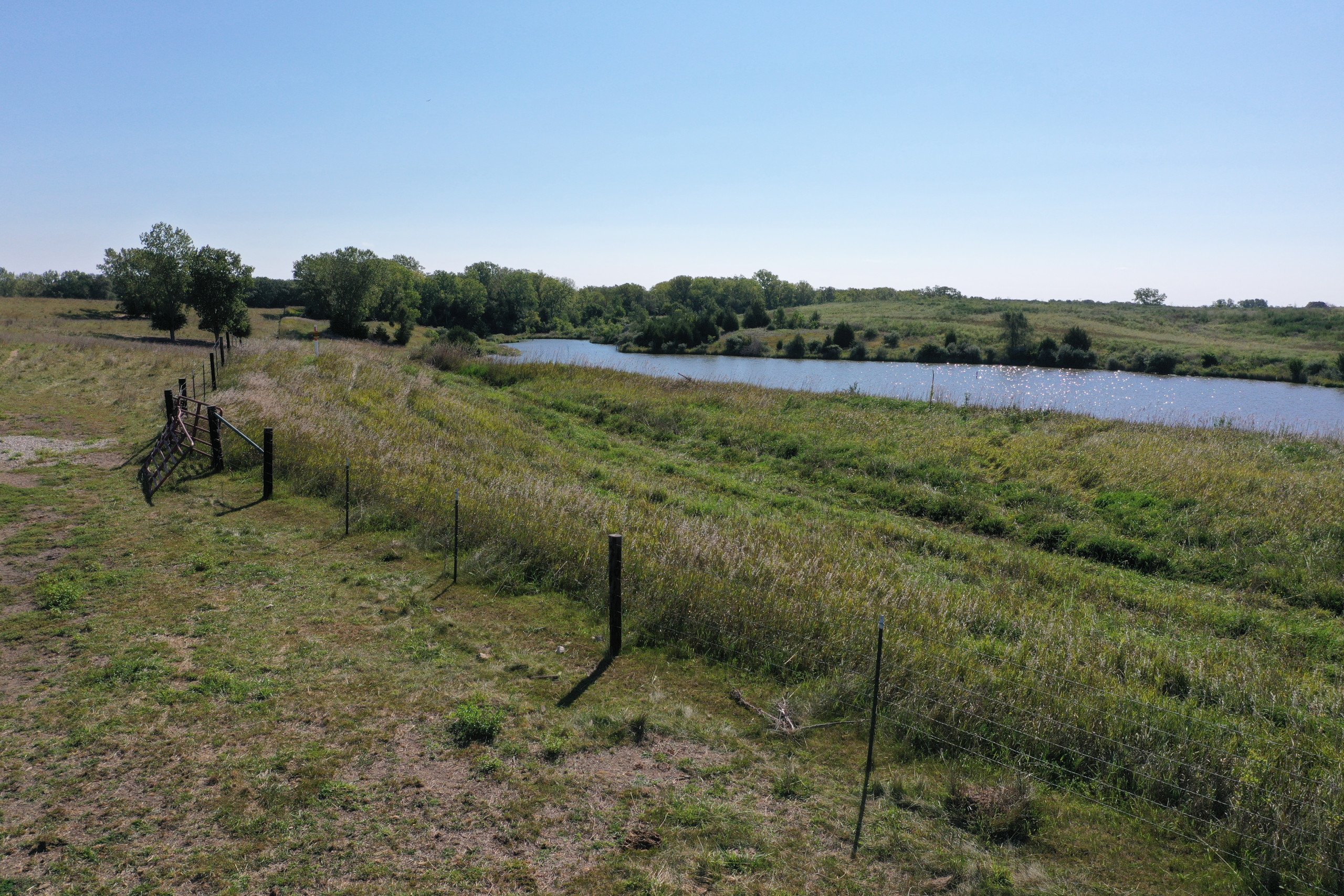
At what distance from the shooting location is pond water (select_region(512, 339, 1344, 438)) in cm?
3438

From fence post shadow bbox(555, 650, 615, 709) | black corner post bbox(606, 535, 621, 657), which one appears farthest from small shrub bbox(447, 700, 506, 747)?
black corner post bbox(606, 535, 621, 657)

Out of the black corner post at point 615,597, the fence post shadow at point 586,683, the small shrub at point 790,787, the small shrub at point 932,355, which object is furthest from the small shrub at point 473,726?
the small shrub at point 932,355

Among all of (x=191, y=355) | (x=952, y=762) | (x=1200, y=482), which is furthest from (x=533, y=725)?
(x=191, y=355)

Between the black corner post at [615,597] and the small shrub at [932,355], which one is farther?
the small shrub at [932,355]

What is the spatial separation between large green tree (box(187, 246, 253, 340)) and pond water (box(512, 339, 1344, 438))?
24261 mm

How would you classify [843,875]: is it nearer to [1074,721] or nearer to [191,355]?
[1074,721]

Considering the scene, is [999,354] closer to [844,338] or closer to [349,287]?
[844,338]

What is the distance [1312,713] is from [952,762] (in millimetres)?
3787

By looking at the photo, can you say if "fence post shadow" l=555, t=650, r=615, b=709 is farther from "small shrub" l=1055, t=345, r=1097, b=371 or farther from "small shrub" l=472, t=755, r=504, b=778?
"small shrub" l=1055, t=345, r=1097, b=371

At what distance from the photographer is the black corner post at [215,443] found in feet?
50.4

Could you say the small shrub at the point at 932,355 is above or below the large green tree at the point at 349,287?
below

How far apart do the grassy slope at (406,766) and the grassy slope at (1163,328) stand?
242 ft

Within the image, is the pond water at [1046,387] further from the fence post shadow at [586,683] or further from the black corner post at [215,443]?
the black corner post at [215,443]

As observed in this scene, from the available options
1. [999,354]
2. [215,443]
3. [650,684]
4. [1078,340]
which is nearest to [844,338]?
[999,354]
